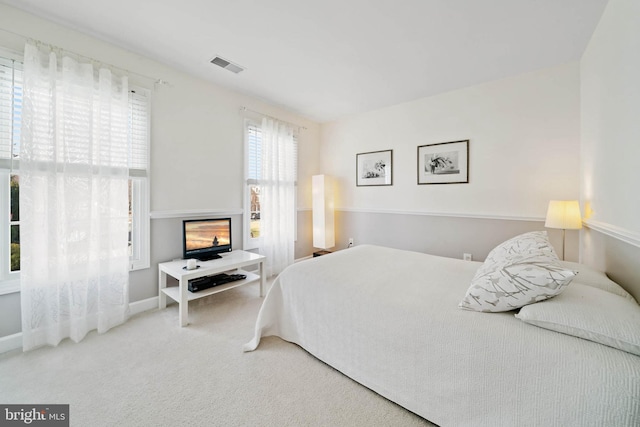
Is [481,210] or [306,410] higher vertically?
[481,210]

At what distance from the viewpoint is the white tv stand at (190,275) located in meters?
2.22

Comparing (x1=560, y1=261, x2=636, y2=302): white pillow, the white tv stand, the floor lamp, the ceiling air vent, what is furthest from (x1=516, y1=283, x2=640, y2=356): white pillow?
the ceiling air vent

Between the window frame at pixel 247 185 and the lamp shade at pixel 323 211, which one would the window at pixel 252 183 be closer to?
the window frame at pixel 247 185

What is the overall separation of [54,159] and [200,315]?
179 centimetres

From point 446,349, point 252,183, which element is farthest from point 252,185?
point 446,349

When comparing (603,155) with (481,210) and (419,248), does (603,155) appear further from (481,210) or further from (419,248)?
(419,248)

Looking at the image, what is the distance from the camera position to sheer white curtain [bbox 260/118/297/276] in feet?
11.7

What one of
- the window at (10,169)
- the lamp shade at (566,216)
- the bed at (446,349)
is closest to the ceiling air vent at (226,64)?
the window at (10,169)

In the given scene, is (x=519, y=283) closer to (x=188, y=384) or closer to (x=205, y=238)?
(x=188, y=384)

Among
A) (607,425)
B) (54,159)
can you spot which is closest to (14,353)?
(54,159)

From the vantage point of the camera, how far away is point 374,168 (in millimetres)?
3902

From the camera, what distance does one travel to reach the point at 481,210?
3004 mm

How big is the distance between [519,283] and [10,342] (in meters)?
3.45

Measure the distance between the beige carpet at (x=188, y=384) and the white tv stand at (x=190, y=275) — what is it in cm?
29
